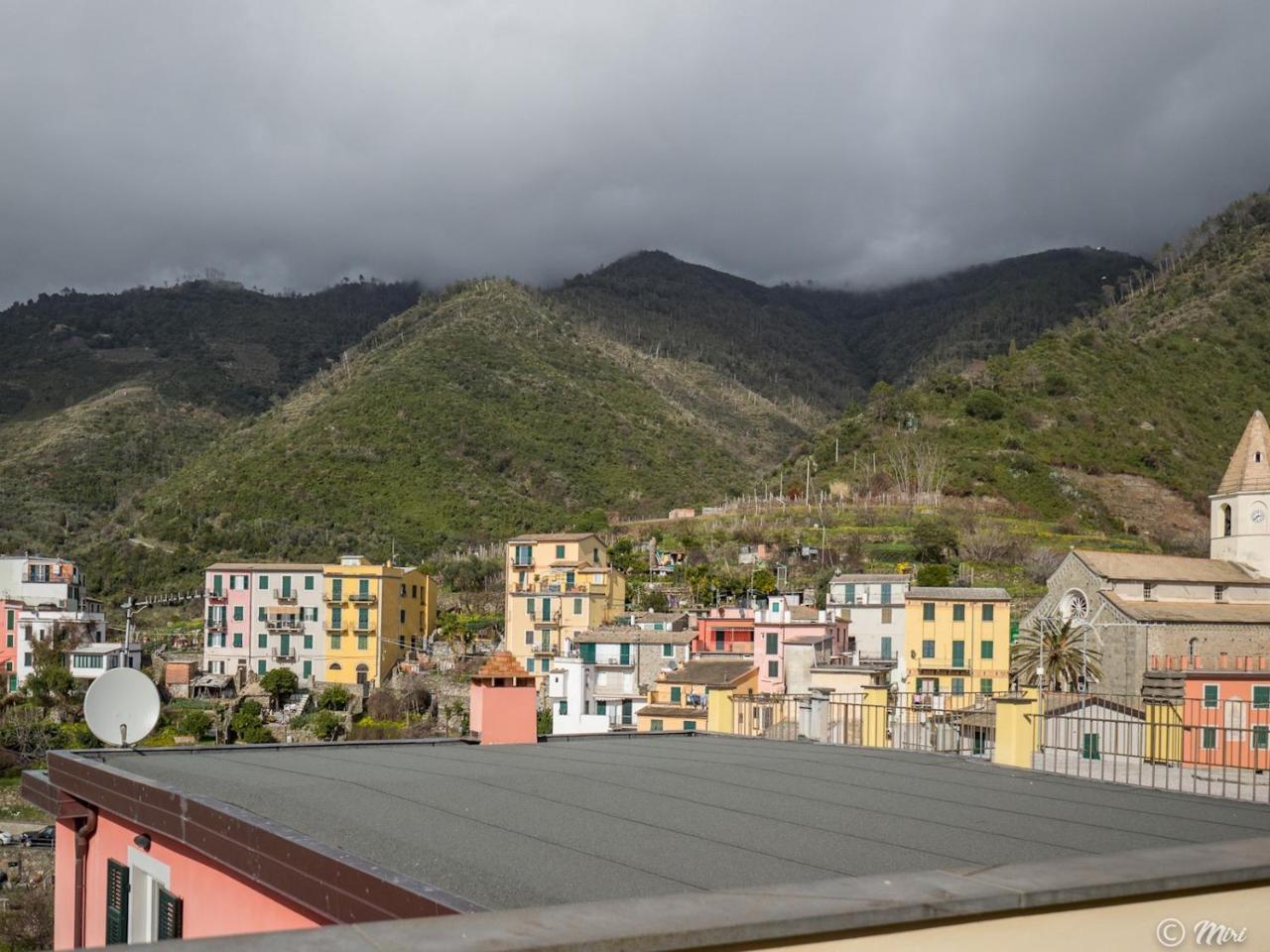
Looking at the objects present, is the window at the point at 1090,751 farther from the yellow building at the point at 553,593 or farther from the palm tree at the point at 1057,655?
the yellow building at the point at 553,593

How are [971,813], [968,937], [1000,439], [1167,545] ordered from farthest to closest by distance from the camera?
1. [1000,439]
2. [1167,545]
3. [971,813]
4. [968,937]

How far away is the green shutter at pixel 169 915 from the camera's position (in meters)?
7.51

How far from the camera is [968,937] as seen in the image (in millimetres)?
3742

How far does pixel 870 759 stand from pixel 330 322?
169 meters

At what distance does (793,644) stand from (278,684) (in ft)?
77.9

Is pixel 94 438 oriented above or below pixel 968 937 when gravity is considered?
above

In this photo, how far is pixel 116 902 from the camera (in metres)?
8.59

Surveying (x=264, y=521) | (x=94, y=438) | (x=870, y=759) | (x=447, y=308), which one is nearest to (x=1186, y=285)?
(x=447, y=308)

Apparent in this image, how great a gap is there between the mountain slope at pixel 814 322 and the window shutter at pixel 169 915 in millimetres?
134236

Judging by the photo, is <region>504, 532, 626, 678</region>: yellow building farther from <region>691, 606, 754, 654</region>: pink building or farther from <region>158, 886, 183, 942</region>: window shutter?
<region>158, 886, 183, 942</region>: window shutter

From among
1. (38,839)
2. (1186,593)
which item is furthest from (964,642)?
(38,839)

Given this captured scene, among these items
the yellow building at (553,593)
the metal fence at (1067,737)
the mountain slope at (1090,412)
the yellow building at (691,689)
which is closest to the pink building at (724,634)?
the yellow building at (691,689)

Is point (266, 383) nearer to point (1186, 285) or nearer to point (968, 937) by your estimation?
point (1186, 285)

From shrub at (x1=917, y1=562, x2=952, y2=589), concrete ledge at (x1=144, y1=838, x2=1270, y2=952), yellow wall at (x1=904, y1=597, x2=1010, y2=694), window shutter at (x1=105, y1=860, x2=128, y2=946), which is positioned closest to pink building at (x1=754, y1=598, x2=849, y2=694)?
yellow wall at (x1=904, y1=597, x2=1010, y2=694)
